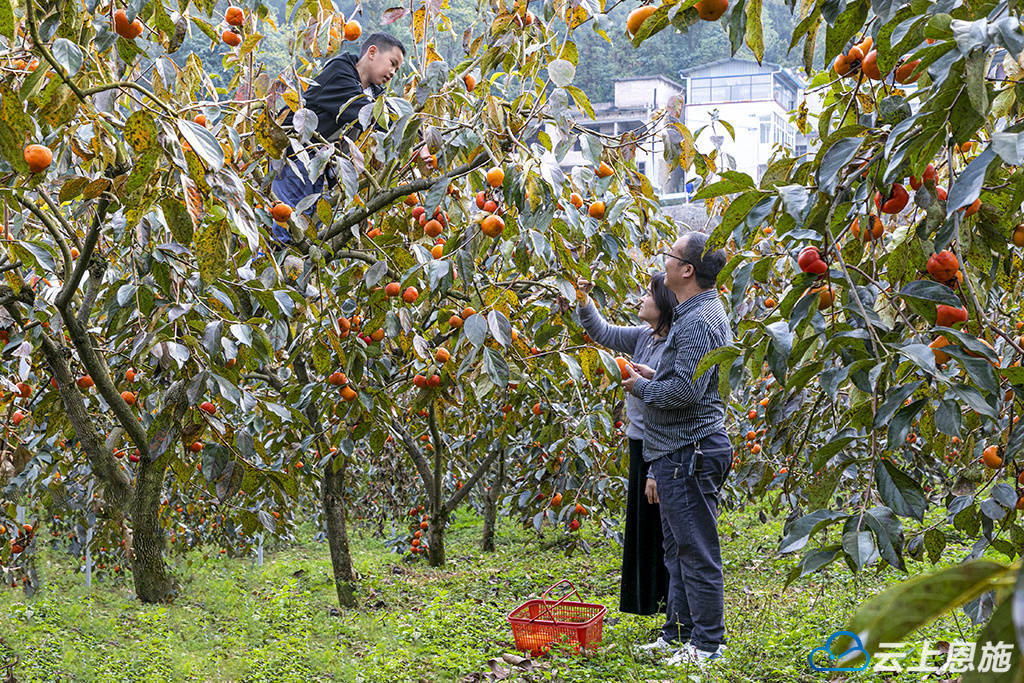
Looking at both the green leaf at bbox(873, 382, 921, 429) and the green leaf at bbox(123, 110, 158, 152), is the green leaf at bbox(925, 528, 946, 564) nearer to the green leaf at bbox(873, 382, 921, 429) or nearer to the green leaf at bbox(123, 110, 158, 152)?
the green leaf at bbox(873, 382, 921, 429)

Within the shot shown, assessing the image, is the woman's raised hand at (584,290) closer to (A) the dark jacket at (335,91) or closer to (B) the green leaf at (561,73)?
(B) the green leaf at (561,73)

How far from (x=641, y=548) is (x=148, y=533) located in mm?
1535

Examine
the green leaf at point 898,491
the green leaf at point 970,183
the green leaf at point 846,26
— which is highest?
the green leaf at point 846,26

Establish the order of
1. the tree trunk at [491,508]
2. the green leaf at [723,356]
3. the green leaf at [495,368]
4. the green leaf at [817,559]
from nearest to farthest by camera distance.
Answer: the green leaf at [817,559] → the green leaf at [723,356] → the green leaf at [495,368] → the tree trunk at [491,508]

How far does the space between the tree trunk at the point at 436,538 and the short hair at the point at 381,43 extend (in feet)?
8.18

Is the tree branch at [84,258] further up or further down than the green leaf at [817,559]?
further up

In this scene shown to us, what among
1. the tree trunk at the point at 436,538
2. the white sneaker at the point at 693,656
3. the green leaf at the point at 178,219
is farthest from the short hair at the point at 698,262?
the tree trunk at the point at 436,538

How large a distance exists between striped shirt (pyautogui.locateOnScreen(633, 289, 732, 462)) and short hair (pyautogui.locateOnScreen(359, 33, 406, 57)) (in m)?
1.15

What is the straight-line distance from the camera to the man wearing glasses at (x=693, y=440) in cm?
250

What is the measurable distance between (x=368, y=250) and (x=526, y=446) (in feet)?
6.56

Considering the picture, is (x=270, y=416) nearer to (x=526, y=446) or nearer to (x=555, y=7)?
(x=555, y=7)

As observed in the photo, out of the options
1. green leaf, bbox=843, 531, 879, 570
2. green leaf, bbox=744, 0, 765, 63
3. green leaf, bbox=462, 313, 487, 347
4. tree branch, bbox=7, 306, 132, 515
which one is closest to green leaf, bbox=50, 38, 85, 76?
green leaf, bbox=462, 313, 487, 347

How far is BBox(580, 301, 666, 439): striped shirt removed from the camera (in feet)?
9.35

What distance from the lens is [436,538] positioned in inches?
182
